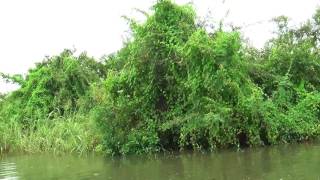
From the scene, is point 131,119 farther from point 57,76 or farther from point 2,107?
point 2,107

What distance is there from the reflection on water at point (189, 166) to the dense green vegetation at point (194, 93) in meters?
0.73

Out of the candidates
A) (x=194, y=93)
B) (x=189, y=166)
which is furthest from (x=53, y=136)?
(x=189, y=166)

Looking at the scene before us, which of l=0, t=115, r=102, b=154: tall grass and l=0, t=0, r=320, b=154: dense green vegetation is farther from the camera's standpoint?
l=0, t=115, r=102, b=154: tall grass

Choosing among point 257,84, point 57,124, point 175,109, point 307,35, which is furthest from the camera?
point 307,35

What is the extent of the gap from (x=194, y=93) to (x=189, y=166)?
2.93 meters

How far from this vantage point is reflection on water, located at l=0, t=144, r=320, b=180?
9945 mm

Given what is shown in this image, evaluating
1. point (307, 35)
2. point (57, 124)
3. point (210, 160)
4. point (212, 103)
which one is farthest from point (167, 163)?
point (307, 35)

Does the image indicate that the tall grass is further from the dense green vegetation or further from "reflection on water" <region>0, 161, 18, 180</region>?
"reflection on water" <region>0, 161, 18, 180</region>

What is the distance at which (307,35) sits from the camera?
2088cm

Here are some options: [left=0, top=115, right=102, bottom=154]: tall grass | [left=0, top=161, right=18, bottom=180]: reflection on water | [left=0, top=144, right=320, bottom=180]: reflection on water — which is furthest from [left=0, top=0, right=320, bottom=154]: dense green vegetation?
[left=0, top=161, right=18, bottom=180]: reflection on water

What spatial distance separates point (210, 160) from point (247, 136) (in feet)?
7.72

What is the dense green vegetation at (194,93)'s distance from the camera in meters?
14.1

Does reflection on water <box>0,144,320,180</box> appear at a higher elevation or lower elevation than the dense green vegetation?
lower

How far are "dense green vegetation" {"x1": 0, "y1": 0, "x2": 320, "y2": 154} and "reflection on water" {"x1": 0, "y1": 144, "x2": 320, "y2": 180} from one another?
0.73 m
